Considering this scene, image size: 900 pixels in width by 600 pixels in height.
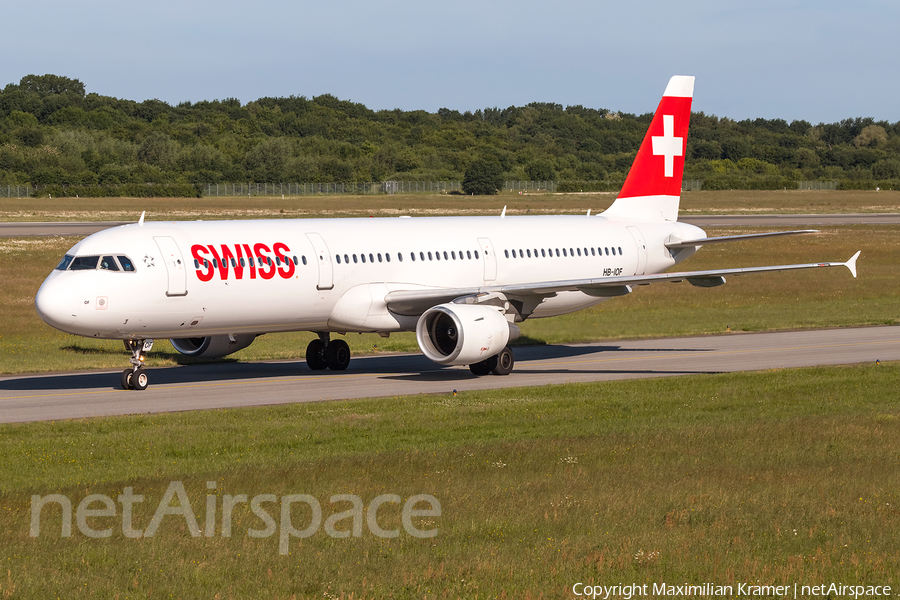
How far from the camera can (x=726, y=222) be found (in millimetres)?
98875

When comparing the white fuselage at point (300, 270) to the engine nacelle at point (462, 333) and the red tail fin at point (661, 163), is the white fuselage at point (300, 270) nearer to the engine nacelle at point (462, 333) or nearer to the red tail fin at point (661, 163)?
the engine nacelle at point (462, 333)

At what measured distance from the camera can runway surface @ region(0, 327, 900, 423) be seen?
86.8ft

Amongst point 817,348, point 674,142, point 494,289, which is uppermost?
point 674,142

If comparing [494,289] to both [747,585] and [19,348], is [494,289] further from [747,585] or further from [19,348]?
[747,585]

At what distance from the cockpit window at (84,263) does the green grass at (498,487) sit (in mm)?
4741

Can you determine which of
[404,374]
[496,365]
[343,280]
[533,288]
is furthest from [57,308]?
[533,288]

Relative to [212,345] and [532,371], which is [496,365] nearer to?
[532,371]

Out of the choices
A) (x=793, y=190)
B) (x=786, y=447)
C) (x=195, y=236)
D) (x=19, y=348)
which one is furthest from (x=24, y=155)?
(x=786, y=447)

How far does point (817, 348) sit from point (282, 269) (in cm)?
1792

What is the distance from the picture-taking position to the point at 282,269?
28.6 metres

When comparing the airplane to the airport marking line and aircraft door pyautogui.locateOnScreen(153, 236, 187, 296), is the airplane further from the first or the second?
the airport marking line

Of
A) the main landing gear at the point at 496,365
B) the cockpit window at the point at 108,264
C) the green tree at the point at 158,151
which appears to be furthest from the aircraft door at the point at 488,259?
the green tree at the point at 158,151

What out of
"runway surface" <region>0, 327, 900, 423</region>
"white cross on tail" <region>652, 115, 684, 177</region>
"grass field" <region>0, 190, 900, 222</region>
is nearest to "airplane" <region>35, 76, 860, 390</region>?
"runway surface" <region>0, 327, 900, 423</region>

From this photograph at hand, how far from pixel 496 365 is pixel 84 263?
11.2m
